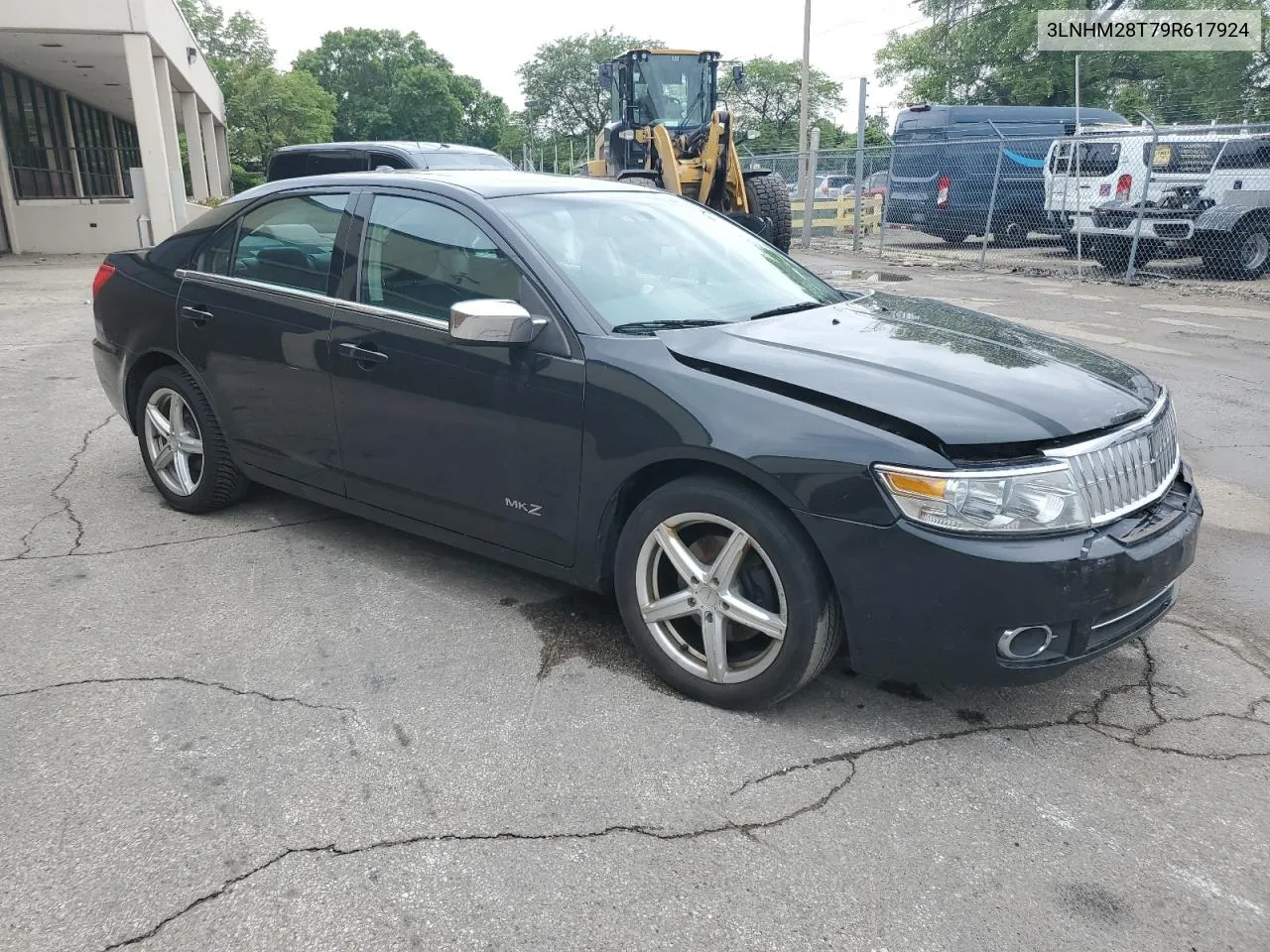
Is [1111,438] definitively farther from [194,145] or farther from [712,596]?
[194,145]

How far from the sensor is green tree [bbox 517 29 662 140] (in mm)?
85500

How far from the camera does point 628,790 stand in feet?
8.98

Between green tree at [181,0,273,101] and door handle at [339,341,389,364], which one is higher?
green tree at [181,0,273,101]

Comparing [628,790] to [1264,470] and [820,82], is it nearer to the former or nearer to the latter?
[1264,470]

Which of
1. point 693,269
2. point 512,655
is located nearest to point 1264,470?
point 693,269

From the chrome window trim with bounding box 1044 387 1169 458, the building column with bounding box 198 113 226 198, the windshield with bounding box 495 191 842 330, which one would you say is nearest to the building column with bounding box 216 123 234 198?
the building column with bounding box 198 113 226 198

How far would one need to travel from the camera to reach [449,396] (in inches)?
141

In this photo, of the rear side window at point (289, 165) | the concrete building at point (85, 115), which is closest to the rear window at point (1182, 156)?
the rear side window at point (289, 165)

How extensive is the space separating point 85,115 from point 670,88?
2075 cm

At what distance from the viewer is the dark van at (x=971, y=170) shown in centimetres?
1870

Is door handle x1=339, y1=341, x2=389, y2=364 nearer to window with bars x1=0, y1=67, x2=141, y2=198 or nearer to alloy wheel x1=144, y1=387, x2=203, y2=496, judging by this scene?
alloy wheel x1=144, y1=387, x2=203, y2=496

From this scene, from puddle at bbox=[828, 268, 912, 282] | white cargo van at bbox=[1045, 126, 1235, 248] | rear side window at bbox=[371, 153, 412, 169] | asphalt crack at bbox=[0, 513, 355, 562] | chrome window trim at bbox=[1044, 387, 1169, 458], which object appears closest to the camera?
chrome window trim at bbox=[1044, 387, 1169, 458]

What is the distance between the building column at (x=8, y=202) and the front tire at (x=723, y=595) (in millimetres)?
21696

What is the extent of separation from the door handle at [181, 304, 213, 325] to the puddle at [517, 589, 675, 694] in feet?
6.56
